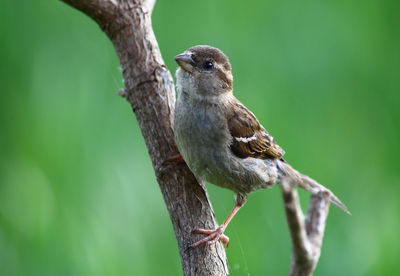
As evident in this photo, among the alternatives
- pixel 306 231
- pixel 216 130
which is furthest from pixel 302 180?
pixel 306 231

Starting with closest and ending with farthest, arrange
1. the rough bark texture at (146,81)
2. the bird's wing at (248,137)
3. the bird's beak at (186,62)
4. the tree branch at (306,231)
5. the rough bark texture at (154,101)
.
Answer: the tree branch at (306,231), the rough bark texture at (154,101), the rough bark texture at (146,81), the bird's beak at (186,62), the bird's wing at (248,137)

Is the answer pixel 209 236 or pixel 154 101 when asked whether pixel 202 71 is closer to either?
pixel 154 101

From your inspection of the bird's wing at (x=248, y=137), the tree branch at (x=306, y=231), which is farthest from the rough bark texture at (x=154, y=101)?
the tree branch at (x=306, y=231)

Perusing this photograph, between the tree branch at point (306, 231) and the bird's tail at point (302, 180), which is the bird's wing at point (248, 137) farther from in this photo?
the tree branch at point (306, 231)

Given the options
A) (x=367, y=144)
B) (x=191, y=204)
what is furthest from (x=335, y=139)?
(x=191, y=204)

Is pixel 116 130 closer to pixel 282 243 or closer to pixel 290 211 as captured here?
pixel 282 243
